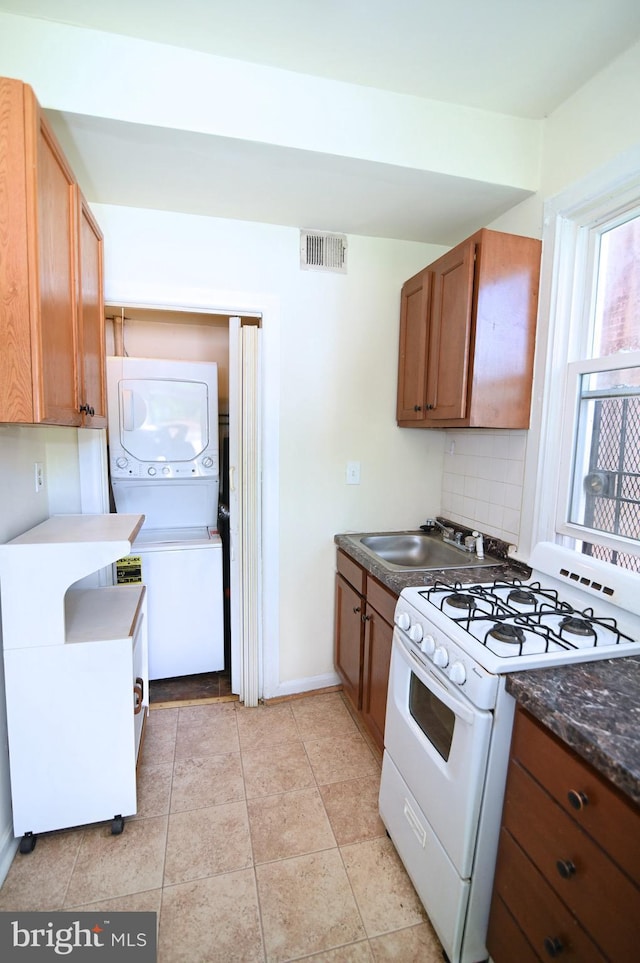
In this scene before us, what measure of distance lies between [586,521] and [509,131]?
5.07ft

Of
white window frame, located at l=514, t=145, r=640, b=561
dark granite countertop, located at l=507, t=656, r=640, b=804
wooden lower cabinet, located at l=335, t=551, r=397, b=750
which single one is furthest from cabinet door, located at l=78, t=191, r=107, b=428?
white window frame, located at l=514, t=145, r=640, b=561

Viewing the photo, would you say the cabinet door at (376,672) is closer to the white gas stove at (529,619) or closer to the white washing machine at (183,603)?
the white gas stove at (529,619)

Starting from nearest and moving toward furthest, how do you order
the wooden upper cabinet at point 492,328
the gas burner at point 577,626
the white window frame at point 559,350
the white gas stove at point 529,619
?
the white gas stove at point 529,619 < the gas burner at point 577,626 < the white window frame at point 559,350 < the wooden upper cabinet at point 492,328

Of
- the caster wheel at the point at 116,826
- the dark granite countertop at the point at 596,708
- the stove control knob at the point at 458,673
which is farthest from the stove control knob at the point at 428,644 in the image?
the caster wheel at the point at 116,826

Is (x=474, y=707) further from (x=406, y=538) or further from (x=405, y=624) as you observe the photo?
(x=406, y=538)

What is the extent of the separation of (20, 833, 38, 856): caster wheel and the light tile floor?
2 cm

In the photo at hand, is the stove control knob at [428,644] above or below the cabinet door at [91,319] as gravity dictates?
below

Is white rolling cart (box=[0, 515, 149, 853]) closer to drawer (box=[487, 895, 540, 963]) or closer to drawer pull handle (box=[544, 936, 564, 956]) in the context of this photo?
drawer (box=[487, 895, 540, 963])

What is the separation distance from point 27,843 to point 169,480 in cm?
167

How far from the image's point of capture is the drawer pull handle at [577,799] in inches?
32.9

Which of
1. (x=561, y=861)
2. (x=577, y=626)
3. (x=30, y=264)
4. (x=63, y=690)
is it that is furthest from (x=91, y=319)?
(x=561, y=861)

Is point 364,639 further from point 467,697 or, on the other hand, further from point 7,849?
point 7,849

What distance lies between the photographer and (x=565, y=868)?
0.87m

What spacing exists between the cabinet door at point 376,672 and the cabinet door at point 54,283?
4.55ft
